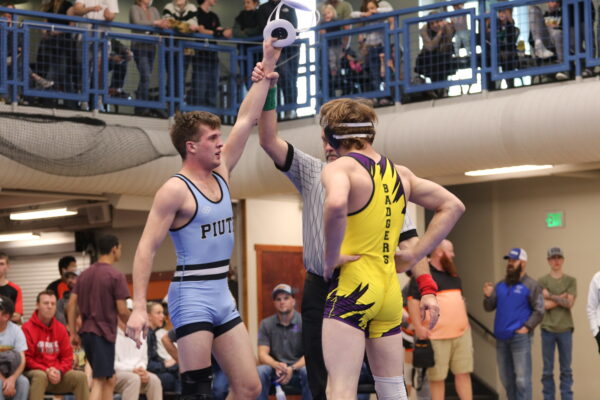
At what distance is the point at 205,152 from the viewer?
524 centimetres

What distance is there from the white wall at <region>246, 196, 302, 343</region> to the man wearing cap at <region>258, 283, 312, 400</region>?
12.1 feet

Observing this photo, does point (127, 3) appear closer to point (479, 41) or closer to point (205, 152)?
point (479, 41)

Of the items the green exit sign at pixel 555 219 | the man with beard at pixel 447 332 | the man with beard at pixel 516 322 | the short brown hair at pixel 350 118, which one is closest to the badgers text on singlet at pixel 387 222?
the short brown hair at pixel 350 118

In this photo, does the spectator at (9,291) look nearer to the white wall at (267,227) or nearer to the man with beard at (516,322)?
the white wall at (267,227)

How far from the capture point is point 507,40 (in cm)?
1156

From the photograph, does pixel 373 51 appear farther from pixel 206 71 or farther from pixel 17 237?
pixel 17 237

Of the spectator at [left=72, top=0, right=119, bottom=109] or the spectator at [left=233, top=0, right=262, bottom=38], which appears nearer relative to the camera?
the spectator at [left=72, top=0, right=119, bottom=109]

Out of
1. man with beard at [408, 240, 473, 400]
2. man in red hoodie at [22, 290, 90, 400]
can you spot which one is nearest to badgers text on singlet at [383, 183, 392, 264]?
man with beard at [408, 240, 473, 400]

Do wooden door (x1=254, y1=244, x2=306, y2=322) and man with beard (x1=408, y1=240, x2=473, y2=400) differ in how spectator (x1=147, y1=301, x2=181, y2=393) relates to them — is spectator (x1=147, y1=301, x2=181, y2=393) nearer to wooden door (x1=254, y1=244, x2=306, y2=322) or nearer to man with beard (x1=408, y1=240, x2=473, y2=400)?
man with beard (x1=408, y1=240, x2=473, y2=400)

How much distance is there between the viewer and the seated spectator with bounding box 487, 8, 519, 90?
37.7 ft

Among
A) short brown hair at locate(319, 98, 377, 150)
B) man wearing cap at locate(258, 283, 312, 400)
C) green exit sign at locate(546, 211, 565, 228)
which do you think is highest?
short brown hair at locate(319, 98, 377, 150)

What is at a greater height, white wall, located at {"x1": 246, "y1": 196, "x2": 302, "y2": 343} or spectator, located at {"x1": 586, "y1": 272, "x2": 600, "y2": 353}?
white wall, located at {"x1": 246, "y1": 196, "x2": 302, "y2": 343}

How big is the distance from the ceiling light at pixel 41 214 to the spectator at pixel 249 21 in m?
3.59

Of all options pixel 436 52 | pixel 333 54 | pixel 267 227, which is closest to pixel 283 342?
pixel 436 52
